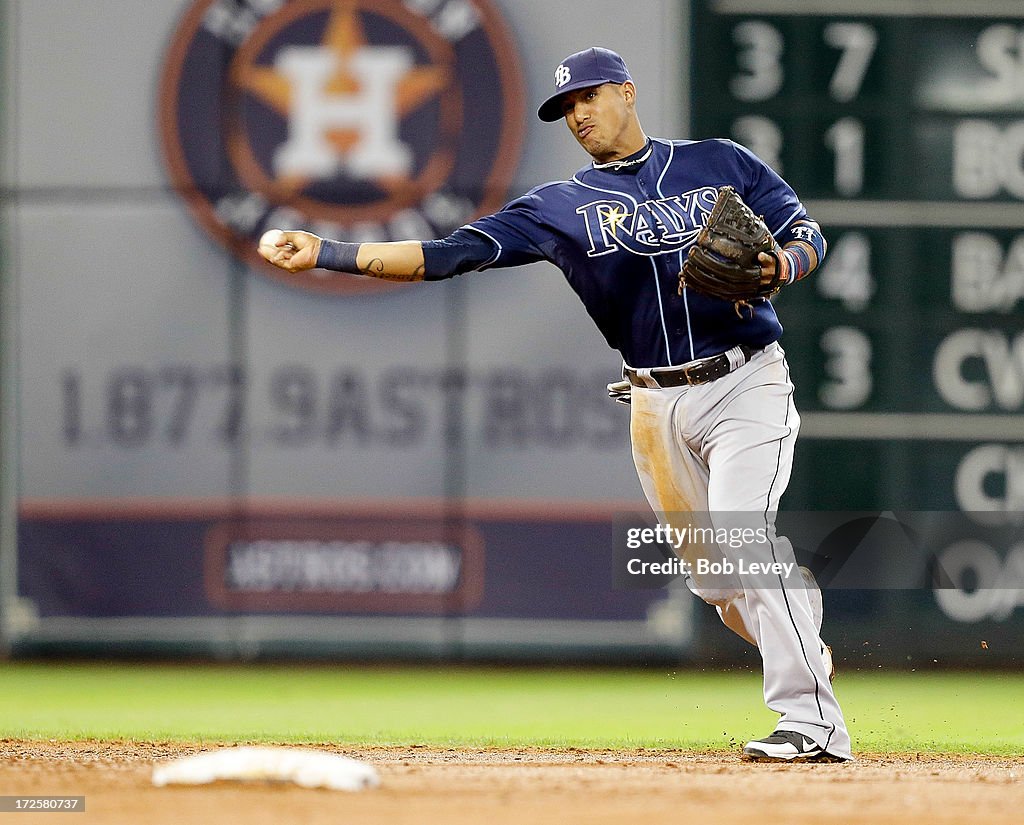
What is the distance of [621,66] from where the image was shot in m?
4.73

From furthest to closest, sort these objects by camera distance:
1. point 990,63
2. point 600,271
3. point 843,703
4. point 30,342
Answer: point 30,342 < point 990,63 < point 843,703 < point 600,271

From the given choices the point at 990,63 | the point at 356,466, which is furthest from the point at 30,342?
the point at 990,63

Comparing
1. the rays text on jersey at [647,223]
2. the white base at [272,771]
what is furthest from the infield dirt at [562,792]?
the rays text on jersey at [647,223]

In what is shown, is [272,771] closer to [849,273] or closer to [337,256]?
[337,256]

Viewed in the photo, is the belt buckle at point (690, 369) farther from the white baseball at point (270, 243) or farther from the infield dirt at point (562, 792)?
the white baseball at point (270, 243)

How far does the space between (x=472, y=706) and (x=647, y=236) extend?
2923mm

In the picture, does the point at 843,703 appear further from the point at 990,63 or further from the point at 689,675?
the point at 990,63

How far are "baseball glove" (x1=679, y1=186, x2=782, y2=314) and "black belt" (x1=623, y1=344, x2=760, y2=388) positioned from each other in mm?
177

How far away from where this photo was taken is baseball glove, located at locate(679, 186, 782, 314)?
14.4 ft

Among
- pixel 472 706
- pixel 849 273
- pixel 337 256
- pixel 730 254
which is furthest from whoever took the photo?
pixel 849 273

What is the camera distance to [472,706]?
275 inches

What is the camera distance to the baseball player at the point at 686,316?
4.45m

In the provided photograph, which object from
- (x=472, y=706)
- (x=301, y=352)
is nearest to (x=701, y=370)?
(x=472, y=706)

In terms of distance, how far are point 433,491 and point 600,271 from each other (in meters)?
3.77
